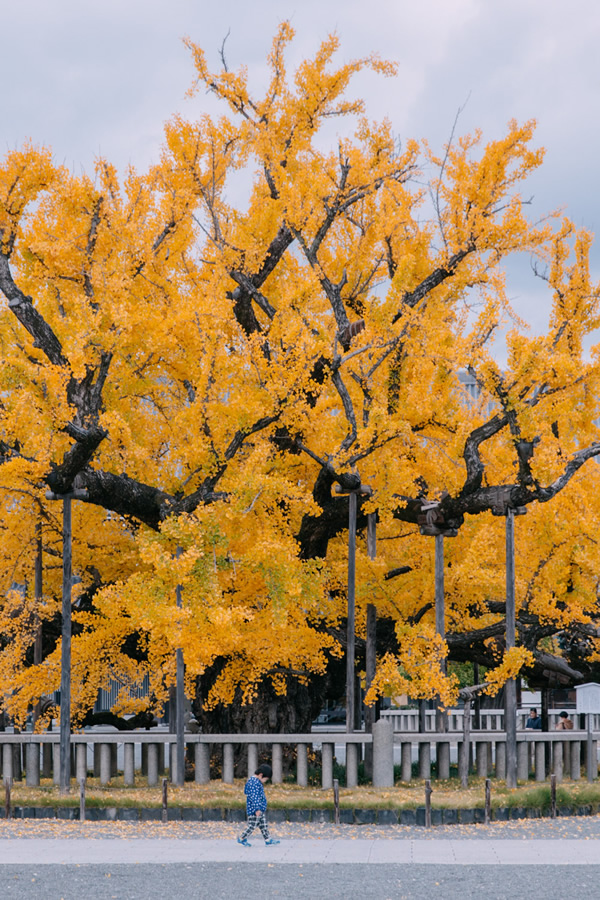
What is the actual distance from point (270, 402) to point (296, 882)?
32.3 ft

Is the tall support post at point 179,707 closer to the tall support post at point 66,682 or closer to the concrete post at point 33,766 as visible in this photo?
the tall support post at point 66,682

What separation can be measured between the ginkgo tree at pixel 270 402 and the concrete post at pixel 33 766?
0.83 m

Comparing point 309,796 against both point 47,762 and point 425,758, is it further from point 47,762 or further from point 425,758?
point 47,762

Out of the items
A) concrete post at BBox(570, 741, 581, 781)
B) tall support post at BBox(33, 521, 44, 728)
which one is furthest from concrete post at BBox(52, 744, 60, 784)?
concrete post at BBox(570, 741, 581, 781)

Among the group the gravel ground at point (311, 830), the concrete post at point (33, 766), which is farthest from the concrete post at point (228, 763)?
the gravel ground at point (311, 830)

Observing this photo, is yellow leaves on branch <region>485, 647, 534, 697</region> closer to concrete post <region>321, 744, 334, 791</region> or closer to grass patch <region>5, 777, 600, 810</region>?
grass patch <region>5, 777, 600, 810</region>

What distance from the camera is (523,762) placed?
72.9ft

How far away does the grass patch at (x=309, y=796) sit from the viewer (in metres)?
17.2

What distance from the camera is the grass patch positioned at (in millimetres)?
17250

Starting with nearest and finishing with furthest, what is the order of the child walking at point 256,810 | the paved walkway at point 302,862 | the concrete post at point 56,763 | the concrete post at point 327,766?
the paved walkway at point 302,862 < the child walking at point 256,810 < the concrete post at point 327,766 < the concrete post at point 56,763

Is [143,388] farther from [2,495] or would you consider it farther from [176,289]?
[2,495]

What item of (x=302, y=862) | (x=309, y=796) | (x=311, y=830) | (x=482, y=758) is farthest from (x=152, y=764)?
(x=302, y=862)

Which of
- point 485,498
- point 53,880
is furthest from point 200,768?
point 53,880

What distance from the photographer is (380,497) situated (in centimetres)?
2084
